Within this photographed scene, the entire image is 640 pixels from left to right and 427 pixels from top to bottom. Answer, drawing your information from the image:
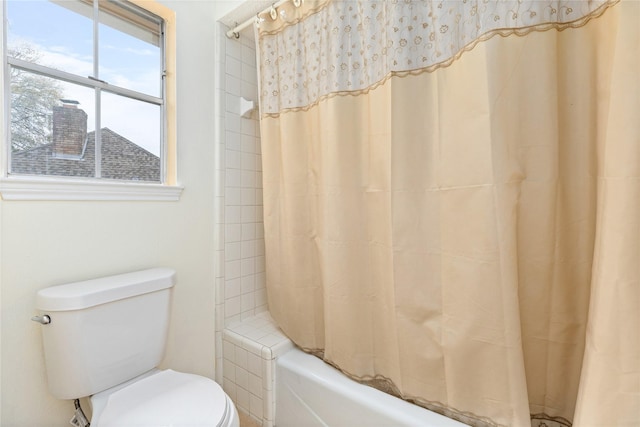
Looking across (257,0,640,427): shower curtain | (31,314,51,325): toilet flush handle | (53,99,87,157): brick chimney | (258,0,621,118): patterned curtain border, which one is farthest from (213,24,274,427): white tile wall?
(31,314,51,325): toilet flush handle

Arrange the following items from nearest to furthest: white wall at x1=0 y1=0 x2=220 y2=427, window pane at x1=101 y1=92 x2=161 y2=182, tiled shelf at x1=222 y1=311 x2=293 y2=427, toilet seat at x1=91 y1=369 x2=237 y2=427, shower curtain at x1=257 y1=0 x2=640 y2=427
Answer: shower curtain at x1=257 y1=0 x2=640 y2=427
toilet seat at x1=91 y1=369 x2=237 y2=427
white wall at x1=0 y1=0 x2=220 y2=427
window pane at x1=101 y1=92 x2=161 y2=182
tiled shelf at x1=222 y1=311 x2=293 y2=427

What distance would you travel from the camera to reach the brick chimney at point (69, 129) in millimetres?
1069

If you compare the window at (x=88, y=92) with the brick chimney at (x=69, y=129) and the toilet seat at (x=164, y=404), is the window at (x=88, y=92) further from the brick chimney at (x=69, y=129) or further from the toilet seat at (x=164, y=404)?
the toilet seat at (x=164, y=404)

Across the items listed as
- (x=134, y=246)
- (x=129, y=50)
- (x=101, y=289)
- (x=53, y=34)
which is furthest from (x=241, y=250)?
(x=53, y=34)

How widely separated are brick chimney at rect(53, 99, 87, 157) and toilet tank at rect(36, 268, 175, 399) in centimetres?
51

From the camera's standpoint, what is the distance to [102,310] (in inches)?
38.1

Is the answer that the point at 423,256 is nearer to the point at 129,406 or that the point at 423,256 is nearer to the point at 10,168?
the point at 129,406

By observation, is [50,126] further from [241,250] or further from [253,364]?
[253,364]

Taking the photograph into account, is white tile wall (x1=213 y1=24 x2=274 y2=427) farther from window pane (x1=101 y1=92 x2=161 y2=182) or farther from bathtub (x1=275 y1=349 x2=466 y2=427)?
window pane (x1=101 y1=92 x2=161 y2=182)

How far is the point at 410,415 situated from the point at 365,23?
4.80 feet

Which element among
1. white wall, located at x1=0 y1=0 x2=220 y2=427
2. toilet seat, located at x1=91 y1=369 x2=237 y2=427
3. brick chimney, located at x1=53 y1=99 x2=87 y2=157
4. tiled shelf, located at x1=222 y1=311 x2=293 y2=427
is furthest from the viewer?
tiled shelf, located at x1=222 y1=311 x2=293 y2=427

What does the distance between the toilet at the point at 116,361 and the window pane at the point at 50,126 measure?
0.45 metres

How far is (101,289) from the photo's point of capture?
3.17ft

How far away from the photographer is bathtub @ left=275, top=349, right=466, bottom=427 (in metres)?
1.00
